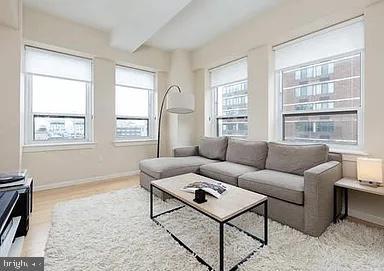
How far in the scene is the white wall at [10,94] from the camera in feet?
8.93

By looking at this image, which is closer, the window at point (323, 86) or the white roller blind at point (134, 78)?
the window at point (323, 86)

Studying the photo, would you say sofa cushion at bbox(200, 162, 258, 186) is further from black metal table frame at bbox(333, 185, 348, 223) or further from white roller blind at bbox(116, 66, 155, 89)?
white roller blind at bbox(116, 66, 155, 89)

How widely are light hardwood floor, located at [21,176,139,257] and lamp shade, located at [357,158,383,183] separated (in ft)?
9.87

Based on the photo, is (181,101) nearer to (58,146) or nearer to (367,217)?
(58,146)

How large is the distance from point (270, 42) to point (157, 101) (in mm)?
2643

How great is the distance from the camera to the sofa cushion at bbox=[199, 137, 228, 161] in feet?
11.9

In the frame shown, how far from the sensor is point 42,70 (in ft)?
11.3

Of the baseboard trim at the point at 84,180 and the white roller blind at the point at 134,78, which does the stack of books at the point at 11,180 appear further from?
the white roller blind at the point at 134,78

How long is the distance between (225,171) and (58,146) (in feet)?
9.26

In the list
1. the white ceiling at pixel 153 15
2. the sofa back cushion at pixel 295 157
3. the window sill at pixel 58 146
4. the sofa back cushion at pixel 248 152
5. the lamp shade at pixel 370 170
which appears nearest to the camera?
the lamp shade at pixel 370 170

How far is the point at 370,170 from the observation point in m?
2.07

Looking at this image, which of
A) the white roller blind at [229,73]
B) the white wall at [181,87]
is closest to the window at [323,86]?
the white roller blind at [229,73]

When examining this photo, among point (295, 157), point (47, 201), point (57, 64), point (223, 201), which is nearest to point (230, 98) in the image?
point (295, 157)

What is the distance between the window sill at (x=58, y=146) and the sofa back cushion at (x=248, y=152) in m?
2.55
